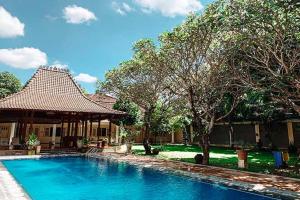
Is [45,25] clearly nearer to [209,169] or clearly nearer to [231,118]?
[209,169]

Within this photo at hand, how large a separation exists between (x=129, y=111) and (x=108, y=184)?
770 inches

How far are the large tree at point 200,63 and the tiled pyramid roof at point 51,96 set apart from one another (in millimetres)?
9829

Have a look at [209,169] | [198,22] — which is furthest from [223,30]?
[209,169]

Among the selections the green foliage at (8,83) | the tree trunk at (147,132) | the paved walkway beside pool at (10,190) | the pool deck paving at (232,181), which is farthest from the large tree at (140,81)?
the green foliage at (8,83)

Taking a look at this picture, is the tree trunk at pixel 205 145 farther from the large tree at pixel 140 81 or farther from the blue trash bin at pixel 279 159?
the large tree at pixel 140 81

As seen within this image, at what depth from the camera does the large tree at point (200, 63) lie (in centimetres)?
1515

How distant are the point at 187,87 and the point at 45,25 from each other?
9.90m

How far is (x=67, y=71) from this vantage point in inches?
1153

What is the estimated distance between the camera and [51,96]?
2511cm

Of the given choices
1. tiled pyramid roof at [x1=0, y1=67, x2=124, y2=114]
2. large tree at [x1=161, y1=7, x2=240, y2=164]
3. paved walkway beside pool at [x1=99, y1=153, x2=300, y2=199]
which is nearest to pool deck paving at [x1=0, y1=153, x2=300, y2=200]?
paved walkway beside pool at [x1=99, y1=153, x2=300, y2=199]

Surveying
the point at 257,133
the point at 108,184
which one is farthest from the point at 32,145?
the point at 257,133

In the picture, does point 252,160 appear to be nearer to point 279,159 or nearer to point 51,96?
point 279,159

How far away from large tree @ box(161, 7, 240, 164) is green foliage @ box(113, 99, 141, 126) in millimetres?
14994

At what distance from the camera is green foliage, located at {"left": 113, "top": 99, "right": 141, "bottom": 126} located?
3192 centimetres
